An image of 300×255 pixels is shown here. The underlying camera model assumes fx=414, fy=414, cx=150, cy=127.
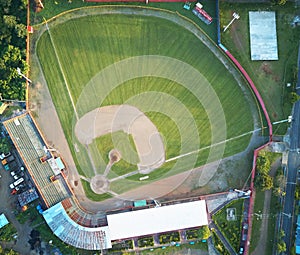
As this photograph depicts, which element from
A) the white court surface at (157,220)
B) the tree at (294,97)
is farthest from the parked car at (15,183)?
the tree at (294,97)

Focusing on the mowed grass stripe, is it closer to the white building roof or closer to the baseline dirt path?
the baseline dirt path

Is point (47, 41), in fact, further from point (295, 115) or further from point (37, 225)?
point (295, 115)

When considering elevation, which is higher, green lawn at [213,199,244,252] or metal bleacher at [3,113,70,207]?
metal bleacher at [3,113,70,207]

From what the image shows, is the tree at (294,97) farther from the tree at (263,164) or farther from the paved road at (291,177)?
the tree at (263,164)

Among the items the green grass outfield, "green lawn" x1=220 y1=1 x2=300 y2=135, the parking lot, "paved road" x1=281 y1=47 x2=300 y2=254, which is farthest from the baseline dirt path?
the parking lot

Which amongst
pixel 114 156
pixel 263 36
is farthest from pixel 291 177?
pixel 114 156

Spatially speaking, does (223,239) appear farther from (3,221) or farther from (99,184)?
(3,221)

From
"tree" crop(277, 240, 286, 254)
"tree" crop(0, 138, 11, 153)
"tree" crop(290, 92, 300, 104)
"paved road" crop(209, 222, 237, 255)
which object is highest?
"tree" crop(0, 138, 11, 153)

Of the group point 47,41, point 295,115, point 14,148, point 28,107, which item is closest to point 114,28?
point 47,41
